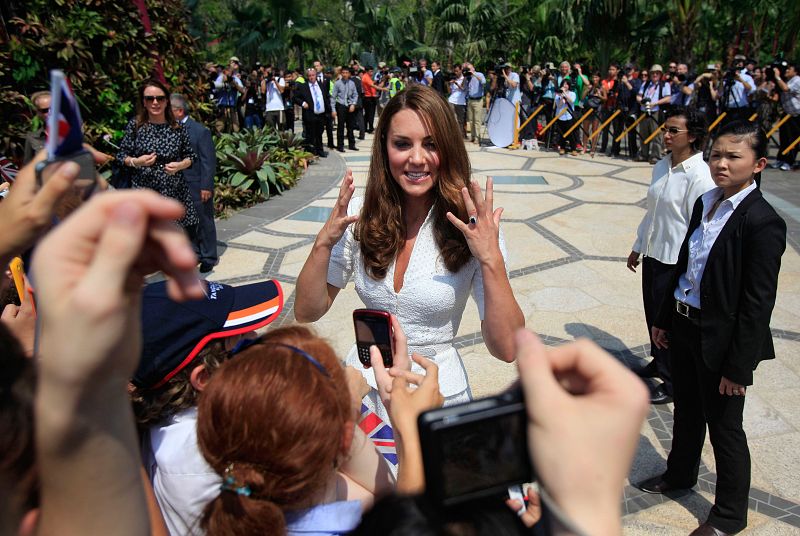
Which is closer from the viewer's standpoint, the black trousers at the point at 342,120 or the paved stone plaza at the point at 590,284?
the paved stone plaza at the point at 590,284

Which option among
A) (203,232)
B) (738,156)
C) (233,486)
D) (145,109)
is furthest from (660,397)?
(145,109)

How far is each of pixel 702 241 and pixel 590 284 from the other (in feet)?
9.37

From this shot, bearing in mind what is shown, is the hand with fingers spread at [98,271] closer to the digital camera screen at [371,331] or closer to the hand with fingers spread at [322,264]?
the digital camera screen at [371,331]

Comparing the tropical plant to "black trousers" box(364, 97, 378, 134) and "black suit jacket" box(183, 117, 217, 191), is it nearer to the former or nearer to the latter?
"black suit jacket" box(183, 117, 217, 191)

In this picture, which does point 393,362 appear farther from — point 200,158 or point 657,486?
point 200,158

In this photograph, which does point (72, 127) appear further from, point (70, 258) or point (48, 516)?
point (48, 516)

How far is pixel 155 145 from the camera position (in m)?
4.86

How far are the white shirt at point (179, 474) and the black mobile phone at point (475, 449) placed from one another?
0.74m

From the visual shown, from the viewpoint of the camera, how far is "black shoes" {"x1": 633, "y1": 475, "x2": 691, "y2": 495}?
9.36ft

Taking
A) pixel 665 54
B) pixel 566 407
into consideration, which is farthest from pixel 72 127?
pixel 665 54

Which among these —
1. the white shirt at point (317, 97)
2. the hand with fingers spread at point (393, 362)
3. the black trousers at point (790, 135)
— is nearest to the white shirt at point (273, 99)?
the white shirt at point (317, 97)

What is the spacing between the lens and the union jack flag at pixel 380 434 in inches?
74.2

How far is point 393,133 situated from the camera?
7.01ft

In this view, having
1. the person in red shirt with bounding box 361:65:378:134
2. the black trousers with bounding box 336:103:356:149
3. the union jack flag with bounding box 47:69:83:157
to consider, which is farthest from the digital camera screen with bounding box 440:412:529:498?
the person in red shirt with bounding box 361:65:378:134
